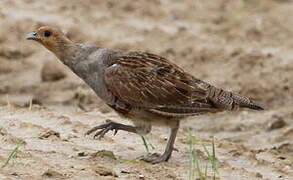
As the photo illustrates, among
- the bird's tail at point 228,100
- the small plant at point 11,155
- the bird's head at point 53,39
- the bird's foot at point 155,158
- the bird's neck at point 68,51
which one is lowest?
the small plant at point 11,155

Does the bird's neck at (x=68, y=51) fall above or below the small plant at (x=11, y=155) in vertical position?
above

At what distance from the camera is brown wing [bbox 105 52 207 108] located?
8711 millimetres

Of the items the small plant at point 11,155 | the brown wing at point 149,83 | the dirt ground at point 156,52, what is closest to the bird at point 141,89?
the brown wing at point 149,83

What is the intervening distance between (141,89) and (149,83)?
0.11 m

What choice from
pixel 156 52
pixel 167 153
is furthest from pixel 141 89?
pixel 156 52

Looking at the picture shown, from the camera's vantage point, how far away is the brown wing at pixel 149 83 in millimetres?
8711

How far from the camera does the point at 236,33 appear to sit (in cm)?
1420

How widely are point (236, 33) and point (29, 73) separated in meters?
3.04

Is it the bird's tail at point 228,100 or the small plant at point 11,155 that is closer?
the small plant at point 11,155

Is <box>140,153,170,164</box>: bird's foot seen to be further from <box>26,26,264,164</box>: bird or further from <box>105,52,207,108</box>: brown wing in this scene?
<box>105,52,207,108</box>: brown wing

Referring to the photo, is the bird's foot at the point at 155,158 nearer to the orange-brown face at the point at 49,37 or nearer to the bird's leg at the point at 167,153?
the bird's leg at the point at 167,153

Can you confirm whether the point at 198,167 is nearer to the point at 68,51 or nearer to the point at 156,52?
the point at 68,51

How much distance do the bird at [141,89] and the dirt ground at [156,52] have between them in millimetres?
360

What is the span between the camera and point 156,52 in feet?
45.1
